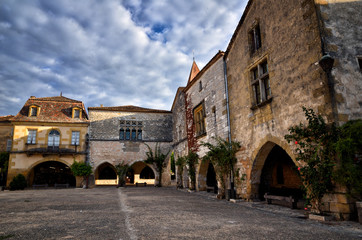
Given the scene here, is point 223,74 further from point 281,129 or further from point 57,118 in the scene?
point 57,118

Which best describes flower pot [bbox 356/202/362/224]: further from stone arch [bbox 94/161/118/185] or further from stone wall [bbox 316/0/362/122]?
stone arch [bbox 94/161/118/185]

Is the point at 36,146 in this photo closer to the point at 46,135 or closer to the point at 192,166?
the point at 46,135

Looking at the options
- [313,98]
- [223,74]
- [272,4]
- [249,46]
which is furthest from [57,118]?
[313,98]

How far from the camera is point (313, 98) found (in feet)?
19.7

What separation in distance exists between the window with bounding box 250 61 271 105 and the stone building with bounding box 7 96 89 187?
15.3 m

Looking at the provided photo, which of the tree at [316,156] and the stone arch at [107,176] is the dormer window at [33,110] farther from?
the tree at [316,156]

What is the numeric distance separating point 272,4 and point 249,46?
66.2 inches

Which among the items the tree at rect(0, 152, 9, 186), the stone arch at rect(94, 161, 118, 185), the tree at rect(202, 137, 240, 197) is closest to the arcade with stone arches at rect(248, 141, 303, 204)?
the tree at rect(202, 137, 240, 197)

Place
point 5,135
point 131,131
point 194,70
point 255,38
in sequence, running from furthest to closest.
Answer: point 194,70, point 5,135, point 131,131, point 255,38

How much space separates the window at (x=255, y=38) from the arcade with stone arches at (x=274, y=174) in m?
3.56

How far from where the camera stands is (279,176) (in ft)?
36.1

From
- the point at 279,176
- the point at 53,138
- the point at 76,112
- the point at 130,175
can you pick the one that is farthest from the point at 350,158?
the point at 130,175

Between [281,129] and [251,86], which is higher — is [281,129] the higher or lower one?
the lower one

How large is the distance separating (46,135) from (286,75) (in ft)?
60.0
